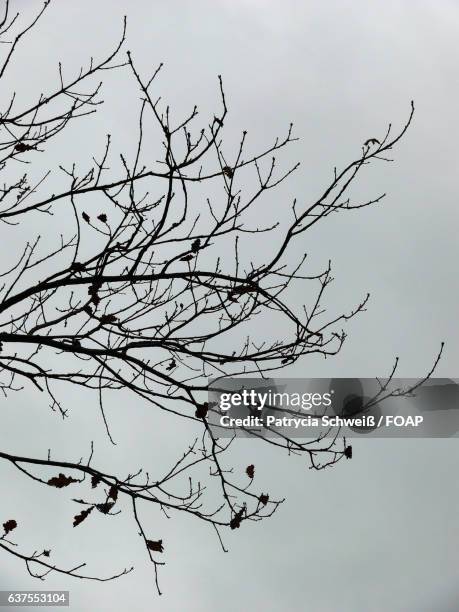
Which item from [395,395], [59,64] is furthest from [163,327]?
[59,64]

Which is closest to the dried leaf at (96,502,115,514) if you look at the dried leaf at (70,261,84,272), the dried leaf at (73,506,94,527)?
the dried leaf at (73,506,94,527)

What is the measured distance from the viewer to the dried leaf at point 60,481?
5.52 meters

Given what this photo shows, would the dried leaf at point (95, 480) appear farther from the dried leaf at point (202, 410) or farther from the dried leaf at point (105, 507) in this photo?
the dried leaf at point (202, 410)

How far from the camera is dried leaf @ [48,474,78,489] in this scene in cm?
552

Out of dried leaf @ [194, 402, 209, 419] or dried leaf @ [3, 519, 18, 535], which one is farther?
dried leaf @ [3, 519, 18, 535]

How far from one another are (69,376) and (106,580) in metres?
1.66

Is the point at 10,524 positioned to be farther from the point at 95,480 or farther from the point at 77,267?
the point at 77,267

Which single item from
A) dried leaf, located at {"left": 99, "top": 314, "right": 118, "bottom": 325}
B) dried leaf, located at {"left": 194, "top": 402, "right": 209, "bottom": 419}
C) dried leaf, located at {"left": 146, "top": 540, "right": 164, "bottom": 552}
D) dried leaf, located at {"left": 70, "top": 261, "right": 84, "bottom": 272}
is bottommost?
dried leaf, located at {"left": 146, "top": 540, "right": 164, "bottom": 552}

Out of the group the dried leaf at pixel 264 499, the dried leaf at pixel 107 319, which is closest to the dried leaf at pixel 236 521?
the dried leaf at pixel 264 499

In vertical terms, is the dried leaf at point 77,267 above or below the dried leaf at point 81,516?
above

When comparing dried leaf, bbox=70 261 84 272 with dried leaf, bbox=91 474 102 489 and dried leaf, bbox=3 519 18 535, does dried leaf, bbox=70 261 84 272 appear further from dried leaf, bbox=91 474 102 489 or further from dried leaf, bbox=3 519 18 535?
dried leaf, bbox=3 519 18 535

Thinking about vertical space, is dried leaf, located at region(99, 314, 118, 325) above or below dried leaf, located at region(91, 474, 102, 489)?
above

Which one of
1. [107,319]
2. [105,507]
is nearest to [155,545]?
[105,507]

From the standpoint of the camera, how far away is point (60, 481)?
5.57m
